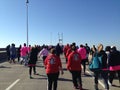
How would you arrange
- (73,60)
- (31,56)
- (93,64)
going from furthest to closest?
(31,56) < (73,60) < (93,64)

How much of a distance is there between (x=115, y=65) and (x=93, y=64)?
7.53 ft

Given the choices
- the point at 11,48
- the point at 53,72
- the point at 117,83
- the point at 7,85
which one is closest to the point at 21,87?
the point at 7,85

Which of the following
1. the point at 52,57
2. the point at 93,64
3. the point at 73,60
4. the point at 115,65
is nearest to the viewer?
the point at 52,57

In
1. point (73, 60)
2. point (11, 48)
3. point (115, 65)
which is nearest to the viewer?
point (73, 60)

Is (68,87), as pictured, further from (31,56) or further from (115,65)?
(31,56)

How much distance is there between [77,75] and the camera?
14.0 meters

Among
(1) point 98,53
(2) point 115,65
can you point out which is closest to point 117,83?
(2) point 115,65

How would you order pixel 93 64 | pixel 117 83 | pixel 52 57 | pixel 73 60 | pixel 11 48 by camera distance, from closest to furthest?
pixel 52 57, pixel 93 64, pixel 73 60, pixel 117 83, pixel 11 48

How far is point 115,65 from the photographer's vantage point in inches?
587

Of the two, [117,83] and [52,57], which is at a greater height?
[52,57]

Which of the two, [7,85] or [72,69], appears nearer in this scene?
[72,69]

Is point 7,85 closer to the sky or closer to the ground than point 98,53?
closer to the ground

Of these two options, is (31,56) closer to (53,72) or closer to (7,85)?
(7,85)

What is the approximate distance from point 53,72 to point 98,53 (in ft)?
6.20
